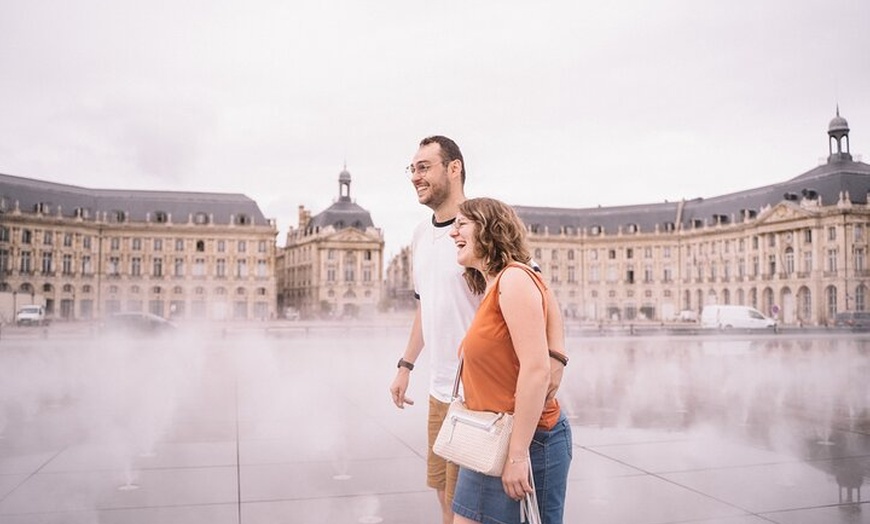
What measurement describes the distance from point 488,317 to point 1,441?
24.1ft

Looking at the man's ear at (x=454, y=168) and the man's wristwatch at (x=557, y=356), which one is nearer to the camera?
the man's wristwatch at (x=557, y=356)

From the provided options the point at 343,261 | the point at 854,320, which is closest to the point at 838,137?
the point at 854,320

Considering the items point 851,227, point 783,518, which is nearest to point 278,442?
point 783,518

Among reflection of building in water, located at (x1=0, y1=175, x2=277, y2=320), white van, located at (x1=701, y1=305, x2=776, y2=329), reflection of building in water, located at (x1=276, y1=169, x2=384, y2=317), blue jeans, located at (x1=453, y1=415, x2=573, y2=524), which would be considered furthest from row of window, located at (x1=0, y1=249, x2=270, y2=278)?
blue jeans, located at (x1=453, y1=415, x2=573, y2=524)

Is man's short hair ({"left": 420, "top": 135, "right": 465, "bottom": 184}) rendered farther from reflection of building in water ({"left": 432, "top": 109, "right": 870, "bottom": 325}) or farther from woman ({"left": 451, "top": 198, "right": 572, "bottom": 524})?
reflection of building in water ({"left": 432, "top": 109, "right": 870, "bottom": 325})

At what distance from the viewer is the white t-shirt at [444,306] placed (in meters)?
3.57

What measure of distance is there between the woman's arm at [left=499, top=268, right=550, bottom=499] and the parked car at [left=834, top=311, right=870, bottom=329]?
177 feet

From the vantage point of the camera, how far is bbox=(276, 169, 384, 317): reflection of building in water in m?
102

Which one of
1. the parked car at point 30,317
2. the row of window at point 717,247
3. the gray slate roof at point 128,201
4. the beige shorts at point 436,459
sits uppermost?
the gray slate roof at point 128,201

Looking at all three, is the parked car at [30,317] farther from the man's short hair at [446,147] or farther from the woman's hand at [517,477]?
the woman's hand at [517,477]

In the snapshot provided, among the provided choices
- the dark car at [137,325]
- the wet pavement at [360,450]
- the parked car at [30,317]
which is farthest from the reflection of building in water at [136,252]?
the wet pavement at [360,450]

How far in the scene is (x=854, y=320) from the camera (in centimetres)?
5534

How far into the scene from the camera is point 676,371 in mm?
16875

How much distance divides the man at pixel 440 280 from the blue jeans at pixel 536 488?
0.51 meters
